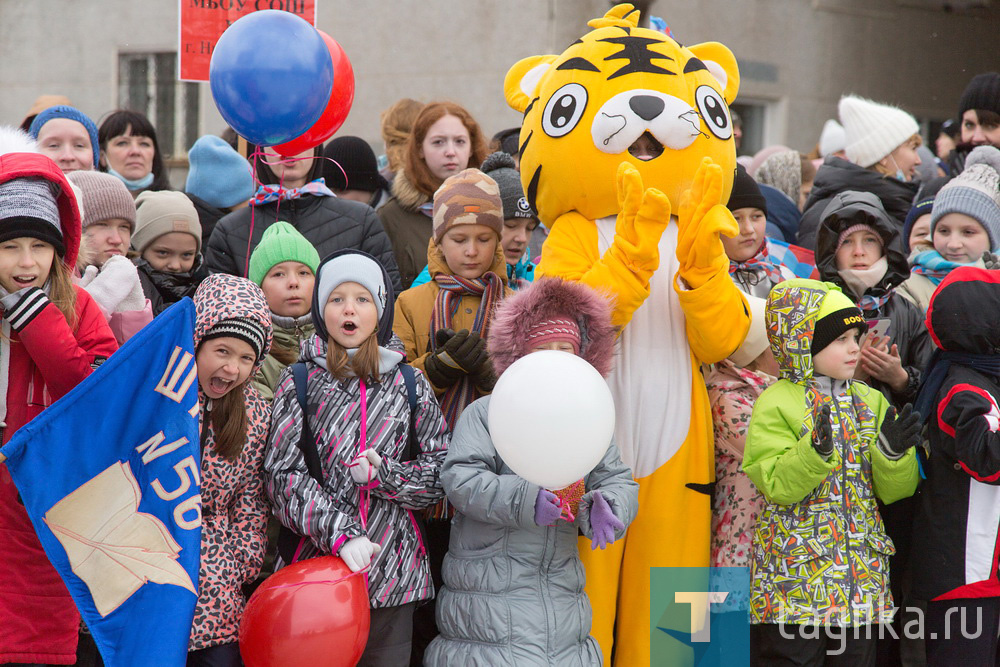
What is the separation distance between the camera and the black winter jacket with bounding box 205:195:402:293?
4934 millimetres

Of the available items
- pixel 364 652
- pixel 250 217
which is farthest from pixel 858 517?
pixel 250 217

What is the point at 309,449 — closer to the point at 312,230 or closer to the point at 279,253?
the point at 279,253

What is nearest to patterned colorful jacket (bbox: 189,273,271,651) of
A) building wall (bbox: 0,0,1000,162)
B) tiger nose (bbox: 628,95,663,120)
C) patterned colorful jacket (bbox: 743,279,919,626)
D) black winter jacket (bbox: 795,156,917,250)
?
tiger nose (bbox: 628,95,663,120)

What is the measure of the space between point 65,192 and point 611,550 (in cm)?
222

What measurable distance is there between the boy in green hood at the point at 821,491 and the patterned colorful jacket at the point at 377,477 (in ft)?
3.82

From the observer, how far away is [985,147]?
6.05m

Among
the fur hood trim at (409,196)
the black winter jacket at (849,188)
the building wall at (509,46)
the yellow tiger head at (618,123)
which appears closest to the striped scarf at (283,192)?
the fur hood trim at (409,196)

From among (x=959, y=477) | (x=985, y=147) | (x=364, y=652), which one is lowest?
(x=364, y=652)

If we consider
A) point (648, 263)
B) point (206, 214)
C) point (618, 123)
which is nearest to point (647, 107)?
point (618, 123)

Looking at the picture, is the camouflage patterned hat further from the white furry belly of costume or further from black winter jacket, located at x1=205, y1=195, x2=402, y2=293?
the white furry belly of costume

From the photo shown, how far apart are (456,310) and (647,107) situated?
3.74 feet

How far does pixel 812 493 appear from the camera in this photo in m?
3.96

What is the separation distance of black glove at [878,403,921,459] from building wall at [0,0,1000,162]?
6.67 m

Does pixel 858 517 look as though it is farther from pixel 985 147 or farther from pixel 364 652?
pixel 985 147
